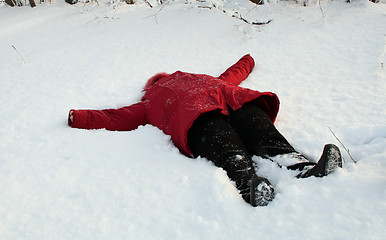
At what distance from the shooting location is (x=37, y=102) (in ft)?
8.83

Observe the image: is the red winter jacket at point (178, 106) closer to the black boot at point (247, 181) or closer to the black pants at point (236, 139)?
the black pants at point (236, 139)

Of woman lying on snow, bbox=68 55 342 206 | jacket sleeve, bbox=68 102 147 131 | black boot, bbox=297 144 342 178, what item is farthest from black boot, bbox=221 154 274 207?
jacket sleeve, bbox=68 102 147 131

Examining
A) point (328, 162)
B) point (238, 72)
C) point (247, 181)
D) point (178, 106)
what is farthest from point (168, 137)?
point (238, 72)

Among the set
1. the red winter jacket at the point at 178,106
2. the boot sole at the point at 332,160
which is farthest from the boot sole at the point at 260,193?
the red winter jacket at the point at 178,106

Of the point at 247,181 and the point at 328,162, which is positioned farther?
the point at 247,181

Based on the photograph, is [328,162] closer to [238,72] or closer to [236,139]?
[236,139]

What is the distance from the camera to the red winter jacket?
1.87 metres

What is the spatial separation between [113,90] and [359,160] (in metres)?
2.06

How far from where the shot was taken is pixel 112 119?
2.21m

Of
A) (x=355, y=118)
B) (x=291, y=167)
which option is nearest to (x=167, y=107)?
(x=291, y=167)

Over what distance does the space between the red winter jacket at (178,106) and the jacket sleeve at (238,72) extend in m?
0.56

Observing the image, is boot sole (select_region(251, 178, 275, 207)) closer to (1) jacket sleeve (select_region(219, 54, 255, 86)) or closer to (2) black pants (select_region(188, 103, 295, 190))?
(2) black pants (select_region(188, 103, 295, 190))

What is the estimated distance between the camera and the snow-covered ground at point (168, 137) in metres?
1.39

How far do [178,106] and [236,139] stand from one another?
0.42 m
